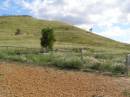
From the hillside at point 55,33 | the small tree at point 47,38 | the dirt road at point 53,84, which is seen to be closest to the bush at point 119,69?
the dirt road at point 53,84

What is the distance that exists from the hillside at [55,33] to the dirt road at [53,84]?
7190cm

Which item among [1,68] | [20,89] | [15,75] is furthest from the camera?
[1,68]

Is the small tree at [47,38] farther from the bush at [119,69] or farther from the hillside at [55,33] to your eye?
the hillside at [55,33]

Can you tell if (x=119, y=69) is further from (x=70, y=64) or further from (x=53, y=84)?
(x=53, y=84)

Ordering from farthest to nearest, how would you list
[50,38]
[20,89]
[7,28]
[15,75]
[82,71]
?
[7,28] → [50,38] → [82,71] → [15,75] → [20,89]

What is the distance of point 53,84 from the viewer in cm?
1586

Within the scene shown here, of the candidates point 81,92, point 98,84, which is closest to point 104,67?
point 98,84

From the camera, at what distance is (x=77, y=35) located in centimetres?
10788

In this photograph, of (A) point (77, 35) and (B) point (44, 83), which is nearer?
(B) point (44, 83)

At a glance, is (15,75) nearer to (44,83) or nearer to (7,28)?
(44,83)

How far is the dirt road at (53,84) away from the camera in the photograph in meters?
14.1

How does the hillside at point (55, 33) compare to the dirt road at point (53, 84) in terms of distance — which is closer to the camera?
the dirt road at point (53, 84)

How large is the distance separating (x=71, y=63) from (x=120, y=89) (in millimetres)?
6526

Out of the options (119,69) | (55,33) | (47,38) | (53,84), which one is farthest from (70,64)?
(55,33)
